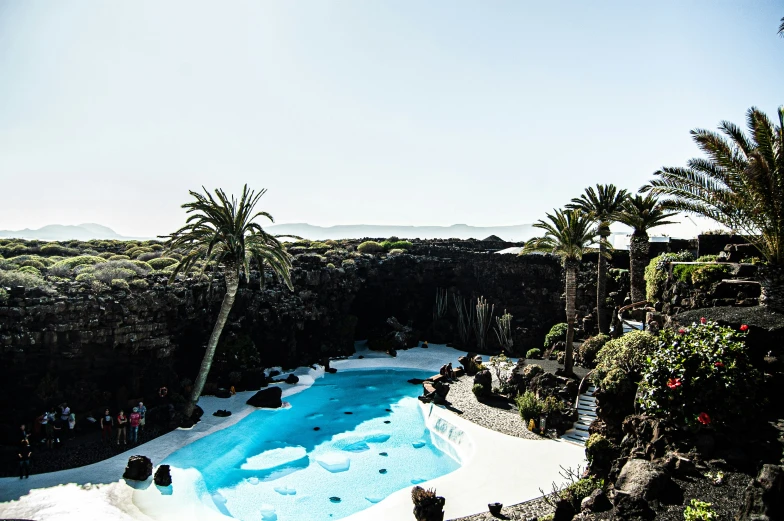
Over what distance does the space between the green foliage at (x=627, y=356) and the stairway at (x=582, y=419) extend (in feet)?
8.52

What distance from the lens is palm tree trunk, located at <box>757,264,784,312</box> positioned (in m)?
13.2

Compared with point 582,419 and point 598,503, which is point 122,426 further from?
point 582,419

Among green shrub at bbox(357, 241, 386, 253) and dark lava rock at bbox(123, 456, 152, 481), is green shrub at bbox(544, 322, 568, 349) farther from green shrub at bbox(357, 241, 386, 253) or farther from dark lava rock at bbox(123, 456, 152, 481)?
dark lava rock at bbox(123, 456, 152, 481)

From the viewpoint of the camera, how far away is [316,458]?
1902cm

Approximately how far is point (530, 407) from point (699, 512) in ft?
37.5

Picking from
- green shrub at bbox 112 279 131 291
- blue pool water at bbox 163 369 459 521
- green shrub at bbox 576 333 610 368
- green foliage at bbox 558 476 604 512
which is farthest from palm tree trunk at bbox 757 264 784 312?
green shrub at bbox 112 279 131 291

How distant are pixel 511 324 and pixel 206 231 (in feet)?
74.6

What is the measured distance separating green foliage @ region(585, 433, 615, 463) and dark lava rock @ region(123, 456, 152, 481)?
13.6m

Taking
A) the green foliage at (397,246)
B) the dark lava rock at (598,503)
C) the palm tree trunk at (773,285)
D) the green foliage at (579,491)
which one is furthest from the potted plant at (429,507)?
the green foliage at (397,246)

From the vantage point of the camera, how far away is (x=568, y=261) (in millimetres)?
22781

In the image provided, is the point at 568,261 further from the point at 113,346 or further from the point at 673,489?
the point at 113,346

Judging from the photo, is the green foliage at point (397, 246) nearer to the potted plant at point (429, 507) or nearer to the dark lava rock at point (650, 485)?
the potted plant at point (429, 507)

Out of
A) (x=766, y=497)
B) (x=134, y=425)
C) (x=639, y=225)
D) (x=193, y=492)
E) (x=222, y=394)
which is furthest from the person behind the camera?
(x=639, y=225)

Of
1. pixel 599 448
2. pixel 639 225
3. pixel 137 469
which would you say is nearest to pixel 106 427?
pixel 137 469
